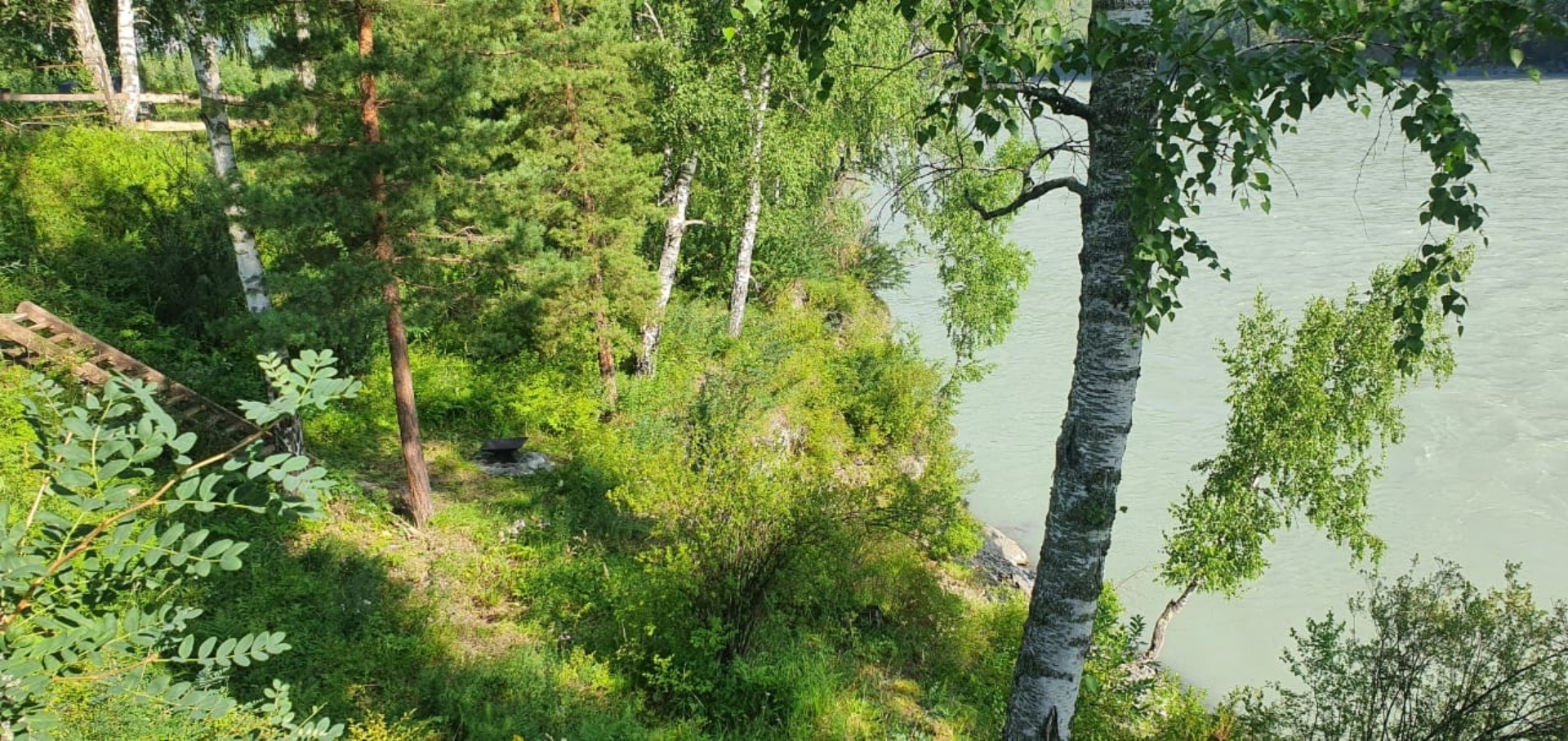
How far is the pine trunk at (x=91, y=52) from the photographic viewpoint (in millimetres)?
15148

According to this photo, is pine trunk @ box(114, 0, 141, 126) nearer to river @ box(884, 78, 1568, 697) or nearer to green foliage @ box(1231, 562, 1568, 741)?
river @ box(884, 78, 1568, 697)

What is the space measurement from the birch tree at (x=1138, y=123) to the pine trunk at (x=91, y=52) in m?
17.2

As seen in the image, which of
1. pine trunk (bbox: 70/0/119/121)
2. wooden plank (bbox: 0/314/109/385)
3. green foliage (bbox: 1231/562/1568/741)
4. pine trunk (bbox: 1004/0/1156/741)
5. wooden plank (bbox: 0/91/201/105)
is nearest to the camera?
pine trunk (bbox: 1004/0/1156/741)

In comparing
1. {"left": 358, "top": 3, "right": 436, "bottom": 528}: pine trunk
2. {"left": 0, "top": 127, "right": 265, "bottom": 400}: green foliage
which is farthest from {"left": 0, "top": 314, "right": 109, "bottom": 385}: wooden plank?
{"left": 358, "top": 3, "right": 436, "bottom": 528}: pine trunk

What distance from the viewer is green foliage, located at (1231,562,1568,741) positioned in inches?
247

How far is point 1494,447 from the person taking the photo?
55.7 feet

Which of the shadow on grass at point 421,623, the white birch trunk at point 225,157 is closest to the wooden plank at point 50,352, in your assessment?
the white birch trunk at point 225,157

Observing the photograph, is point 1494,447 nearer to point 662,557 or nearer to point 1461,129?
point 662,557

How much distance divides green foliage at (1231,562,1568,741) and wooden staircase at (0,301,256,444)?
11.7 m

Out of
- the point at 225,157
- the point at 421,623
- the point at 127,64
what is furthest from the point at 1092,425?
the point at 127,64

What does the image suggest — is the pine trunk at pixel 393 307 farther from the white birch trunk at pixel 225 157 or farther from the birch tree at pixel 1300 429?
the birch tree at pixel 1300 429

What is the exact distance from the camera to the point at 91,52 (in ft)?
50.5

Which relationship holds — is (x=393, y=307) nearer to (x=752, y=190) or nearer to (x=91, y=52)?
(x=752, y=190)

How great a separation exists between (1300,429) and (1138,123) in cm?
921
